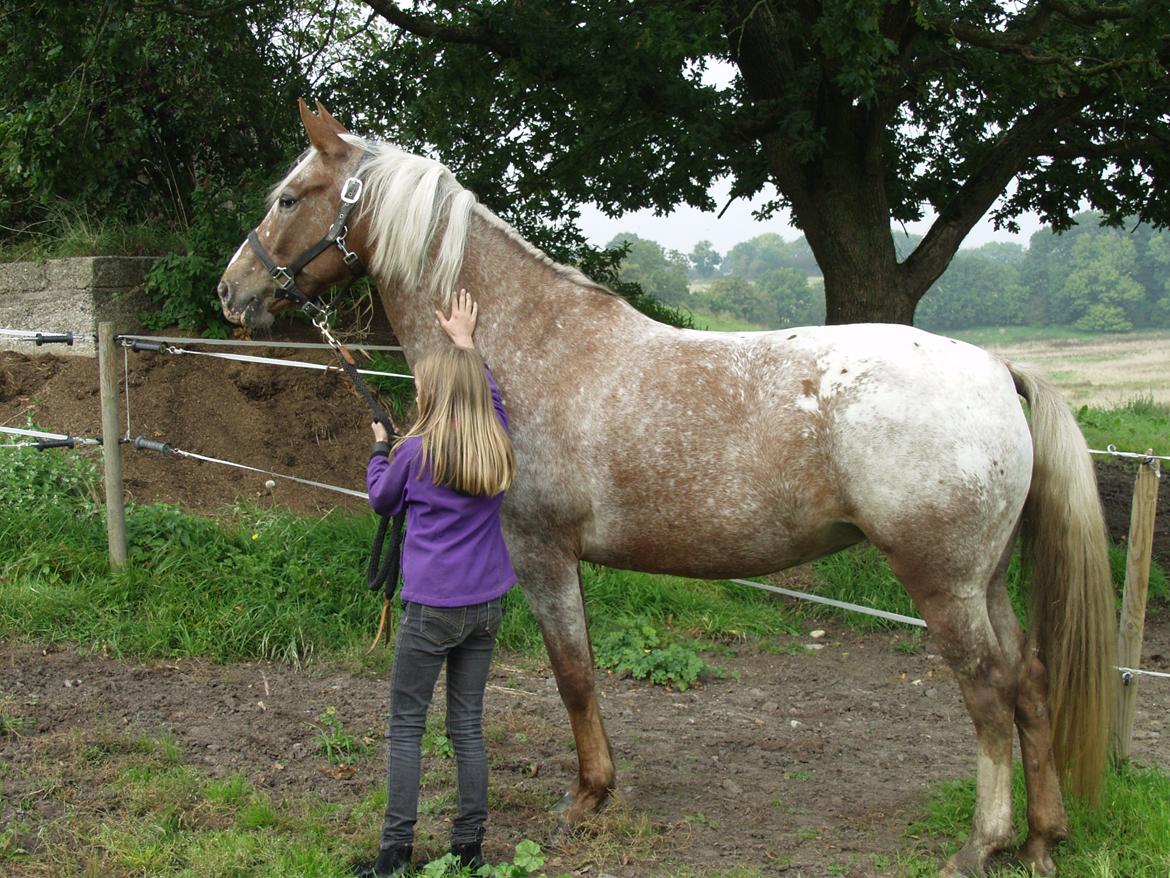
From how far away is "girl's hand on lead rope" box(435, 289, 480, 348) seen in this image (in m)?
3.42

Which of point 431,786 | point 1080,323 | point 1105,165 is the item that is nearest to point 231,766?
point 431,786

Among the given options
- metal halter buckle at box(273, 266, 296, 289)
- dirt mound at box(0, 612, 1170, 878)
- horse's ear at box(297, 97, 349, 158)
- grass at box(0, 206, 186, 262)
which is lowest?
dirt mound at box(0, 612, 1170, 878)

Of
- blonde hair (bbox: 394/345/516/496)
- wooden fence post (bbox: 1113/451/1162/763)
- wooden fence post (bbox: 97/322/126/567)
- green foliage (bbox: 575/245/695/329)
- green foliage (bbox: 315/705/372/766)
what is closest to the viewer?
blonde hair (bbox: 394/345/516/496)

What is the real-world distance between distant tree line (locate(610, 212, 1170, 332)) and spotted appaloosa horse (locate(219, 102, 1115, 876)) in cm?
1078

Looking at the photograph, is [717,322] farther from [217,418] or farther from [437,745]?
[437,745]

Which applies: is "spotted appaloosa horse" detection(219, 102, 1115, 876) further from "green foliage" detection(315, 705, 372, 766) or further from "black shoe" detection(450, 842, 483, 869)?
"green foliage" detection(315, 705, 372, 766)

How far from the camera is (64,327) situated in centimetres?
749

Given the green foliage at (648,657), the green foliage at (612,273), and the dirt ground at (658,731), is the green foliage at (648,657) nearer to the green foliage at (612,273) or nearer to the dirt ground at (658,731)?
the dirt ground at (658,731)

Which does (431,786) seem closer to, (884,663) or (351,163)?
(351,163)

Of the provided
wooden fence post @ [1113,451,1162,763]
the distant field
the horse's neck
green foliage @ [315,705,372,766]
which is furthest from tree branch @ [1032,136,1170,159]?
green foliage @ [315,705,372,766]

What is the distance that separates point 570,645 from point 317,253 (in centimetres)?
170

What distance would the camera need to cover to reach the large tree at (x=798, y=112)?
597 centimetres

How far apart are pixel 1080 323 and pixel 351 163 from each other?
Result: 1717 cm

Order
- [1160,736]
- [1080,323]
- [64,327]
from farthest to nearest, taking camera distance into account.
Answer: [1080,323]
[64,327]
[1160,736]
